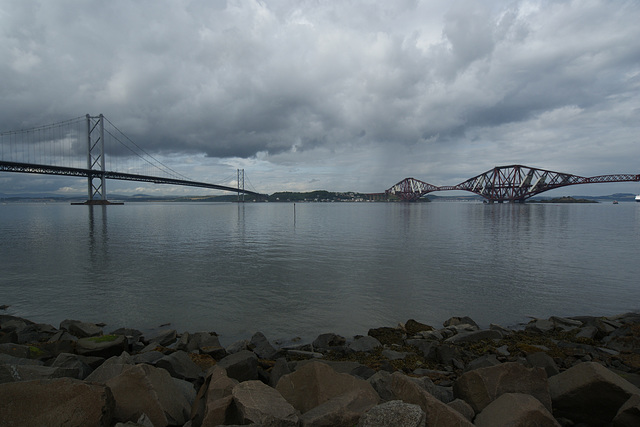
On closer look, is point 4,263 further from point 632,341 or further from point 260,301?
point 632,341

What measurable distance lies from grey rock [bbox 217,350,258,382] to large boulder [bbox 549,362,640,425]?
3.86m

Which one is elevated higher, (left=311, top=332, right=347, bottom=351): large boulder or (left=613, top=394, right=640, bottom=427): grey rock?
(left=613, top=394, right=640, bottom=427): grey rock

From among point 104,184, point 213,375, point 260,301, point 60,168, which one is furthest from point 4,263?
point 104,184

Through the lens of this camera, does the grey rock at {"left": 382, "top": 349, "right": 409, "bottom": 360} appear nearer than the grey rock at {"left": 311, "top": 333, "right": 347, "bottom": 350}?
Yes

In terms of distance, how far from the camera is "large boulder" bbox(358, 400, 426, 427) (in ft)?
10.0

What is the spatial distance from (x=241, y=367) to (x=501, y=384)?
3361 mm

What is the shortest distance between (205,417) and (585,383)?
13.7ft

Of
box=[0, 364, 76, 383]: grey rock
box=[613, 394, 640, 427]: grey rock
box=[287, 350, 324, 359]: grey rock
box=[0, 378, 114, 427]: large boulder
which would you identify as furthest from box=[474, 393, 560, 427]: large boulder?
box=[0, 364, 76, 383]: grey rock

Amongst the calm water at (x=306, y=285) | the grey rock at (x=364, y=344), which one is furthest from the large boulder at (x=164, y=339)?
the grey rock at (x=364, y=344)

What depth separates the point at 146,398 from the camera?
3.79m

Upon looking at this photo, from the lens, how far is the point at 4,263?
17.8 metres

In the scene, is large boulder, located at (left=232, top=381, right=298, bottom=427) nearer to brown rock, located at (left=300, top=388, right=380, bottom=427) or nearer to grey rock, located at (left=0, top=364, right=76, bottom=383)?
brown rock, located at (left=300, top=388, right=380, bottom=427)

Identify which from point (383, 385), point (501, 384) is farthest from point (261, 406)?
point (501, 384)

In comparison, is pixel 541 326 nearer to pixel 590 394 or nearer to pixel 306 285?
pixel 590 394
